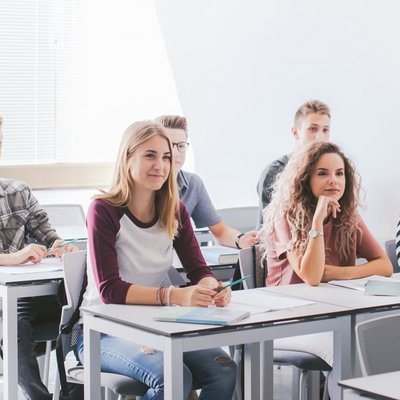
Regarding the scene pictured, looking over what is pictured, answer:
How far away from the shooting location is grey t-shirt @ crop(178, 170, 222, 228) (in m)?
4.74

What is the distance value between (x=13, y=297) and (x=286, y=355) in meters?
1.10

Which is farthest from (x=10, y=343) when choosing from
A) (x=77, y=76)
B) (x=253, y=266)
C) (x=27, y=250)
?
(x=77, y=76)

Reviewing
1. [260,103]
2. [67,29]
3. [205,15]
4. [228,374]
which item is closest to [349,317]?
[228,374]

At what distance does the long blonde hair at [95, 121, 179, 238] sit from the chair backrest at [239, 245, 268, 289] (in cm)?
44

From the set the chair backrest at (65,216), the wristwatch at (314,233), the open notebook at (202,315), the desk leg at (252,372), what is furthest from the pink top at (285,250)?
the chair backrest at (65,216)

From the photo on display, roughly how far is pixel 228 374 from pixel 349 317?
0.47 metres

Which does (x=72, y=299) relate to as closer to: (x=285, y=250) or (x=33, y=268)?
(x=33, y=268)

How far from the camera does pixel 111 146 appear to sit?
7031mm

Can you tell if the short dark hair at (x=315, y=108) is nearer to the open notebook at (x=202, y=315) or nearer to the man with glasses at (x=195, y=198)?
the man with glasses at (x=195, y=198)

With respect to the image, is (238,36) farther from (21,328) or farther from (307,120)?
(21,328)

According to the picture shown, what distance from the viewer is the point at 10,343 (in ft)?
11.9

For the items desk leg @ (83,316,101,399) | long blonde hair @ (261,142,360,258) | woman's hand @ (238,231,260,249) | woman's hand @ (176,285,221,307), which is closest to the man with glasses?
woman's hand @ (238,231,260,249)

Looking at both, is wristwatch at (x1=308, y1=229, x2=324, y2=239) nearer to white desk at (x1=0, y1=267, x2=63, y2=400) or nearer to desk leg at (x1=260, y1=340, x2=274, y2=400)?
desk leg at (x1=260, y1=340, x2=274, y2=400)

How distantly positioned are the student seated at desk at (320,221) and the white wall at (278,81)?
4.04 feet
